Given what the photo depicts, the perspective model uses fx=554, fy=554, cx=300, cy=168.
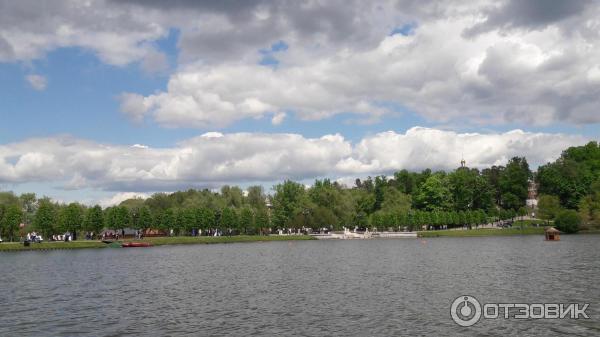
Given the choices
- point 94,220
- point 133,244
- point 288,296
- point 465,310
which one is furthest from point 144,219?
point 465,310

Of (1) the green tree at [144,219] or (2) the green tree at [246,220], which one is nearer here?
(1) the green tree at [144,219]

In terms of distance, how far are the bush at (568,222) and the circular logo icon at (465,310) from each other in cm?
13006

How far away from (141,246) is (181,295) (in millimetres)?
88101

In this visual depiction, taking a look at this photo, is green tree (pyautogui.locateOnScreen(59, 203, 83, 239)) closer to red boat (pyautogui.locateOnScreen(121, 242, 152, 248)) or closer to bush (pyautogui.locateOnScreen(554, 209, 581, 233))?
red boat (pyautogui.locateOnScreen(121, 242, 152, 248))

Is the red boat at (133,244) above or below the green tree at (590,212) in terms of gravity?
below

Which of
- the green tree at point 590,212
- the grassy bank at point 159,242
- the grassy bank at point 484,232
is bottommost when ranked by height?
the grassy bank at point 484,232

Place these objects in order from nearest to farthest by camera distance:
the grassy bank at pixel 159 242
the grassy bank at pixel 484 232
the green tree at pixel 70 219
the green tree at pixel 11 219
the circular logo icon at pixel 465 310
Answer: the circular logo icon at pixel 465 310, the grassy bank at pixel 159 242, the green tree at pixel 11 219, the green tree at pixel 70 219, the grassy bank at pixel 484 232

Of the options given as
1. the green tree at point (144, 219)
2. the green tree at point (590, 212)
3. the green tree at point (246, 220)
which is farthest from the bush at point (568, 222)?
the green tree at point (144, 219)

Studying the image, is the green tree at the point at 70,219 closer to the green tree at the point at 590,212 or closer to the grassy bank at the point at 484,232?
the grassy bank at the point at 484,232

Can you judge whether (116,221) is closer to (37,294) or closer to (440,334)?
(37,294)

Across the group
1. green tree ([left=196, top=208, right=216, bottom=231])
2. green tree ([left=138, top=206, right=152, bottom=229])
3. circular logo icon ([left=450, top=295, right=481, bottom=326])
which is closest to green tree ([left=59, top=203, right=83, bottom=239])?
green tree ([left=138, top=206, right=152, bottom=229])

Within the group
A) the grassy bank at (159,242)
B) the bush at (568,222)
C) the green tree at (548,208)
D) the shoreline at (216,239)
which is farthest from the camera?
the green tree at (548,208)

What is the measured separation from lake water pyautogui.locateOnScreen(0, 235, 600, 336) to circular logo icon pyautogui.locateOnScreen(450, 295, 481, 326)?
686 millimetres

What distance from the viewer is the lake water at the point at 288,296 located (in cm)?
3276
